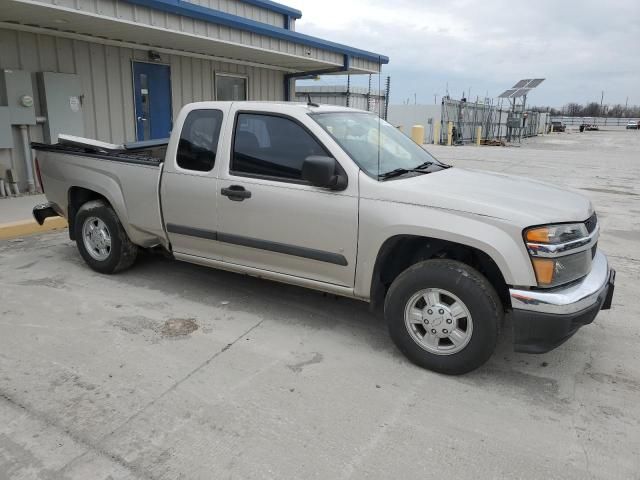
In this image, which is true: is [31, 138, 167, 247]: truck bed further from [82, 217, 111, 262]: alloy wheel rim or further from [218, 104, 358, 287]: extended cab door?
[218, 104, 358, 287]: extended cab door

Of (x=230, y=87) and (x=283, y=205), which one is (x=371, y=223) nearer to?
(x=283, y=205)

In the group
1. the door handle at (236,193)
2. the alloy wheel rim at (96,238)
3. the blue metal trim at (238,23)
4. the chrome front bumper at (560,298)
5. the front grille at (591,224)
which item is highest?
the blue metal trim at (238,23)

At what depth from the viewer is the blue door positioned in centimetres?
1048

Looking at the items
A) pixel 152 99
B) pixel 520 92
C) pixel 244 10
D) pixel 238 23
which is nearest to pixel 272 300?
pixel 238 23

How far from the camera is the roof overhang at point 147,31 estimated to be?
23.1ft

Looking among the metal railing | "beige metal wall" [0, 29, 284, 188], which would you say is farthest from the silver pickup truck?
the metal railing

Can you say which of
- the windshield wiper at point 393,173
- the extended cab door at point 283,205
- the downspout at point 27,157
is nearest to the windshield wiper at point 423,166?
the windshield wiper at point 393,173

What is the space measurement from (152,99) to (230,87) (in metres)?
2.56

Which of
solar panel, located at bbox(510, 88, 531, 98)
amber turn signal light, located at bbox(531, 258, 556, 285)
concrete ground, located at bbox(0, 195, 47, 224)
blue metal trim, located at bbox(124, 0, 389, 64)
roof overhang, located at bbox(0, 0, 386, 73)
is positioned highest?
solar panel, located at bbox(510, 88, 531, 98)

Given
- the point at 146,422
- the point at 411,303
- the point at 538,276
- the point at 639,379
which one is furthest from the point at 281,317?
the point at 639,379

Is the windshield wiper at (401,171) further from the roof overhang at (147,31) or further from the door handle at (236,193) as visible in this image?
the roof overhang at (147,31)

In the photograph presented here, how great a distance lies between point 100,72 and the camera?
9.69 meters

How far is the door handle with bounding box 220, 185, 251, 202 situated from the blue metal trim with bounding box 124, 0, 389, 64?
4.75 meters

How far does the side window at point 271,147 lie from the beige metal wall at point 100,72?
243 inches
